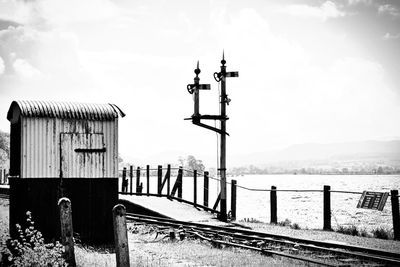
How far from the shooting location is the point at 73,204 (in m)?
11.7

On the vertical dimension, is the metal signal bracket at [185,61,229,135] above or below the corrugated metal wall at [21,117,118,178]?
above

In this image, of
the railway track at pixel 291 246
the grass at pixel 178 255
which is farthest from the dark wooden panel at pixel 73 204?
the railway track at pixel 291 246

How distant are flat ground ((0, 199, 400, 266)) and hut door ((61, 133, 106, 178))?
181 cm

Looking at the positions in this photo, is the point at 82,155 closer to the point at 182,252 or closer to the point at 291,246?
the point at 182,252

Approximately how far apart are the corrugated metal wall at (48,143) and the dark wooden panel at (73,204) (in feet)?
0.76

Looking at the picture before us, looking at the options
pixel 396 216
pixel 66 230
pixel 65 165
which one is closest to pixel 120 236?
pixel 66 230

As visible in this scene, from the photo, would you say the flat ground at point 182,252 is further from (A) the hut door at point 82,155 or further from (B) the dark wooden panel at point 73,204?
(A) the hut door at point 82,155

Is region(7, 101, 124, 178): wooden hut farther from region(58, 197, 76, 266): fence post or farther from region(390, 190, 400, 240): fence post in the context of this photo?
region(390, 190, 400, 240): fence post

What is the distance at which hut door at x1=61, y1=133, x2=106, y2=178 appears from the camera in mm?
11773

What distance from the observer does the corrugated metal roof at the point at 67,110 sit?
11.7m

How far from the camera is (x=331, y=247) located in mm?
10914

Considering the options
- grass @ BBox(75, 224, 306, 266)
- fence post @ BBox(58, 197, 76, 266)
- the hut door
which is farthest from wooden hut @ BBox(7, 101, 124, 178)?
fence post @ BBox(58, 197, 76, 266)

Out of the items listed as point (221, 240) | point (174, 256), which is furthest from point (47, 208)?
point (221, 240)

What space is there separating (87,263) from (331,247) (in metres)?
5.31
